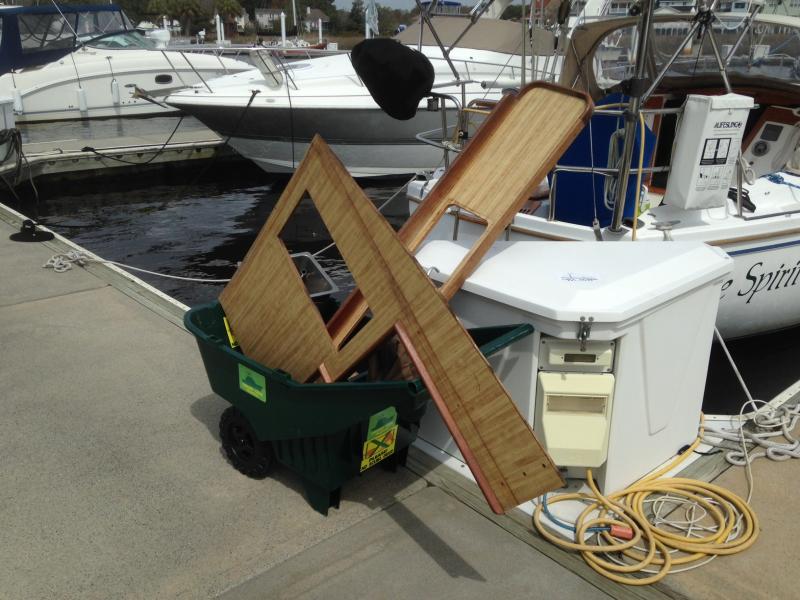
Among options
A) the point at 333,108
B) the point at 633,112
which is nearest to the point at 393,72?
the point at 633,112

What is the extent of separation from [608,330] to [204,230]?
952cm

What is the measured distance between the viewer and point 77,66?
781 inches

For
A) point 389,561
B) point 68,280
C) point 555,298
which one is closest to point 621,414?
point 555,298

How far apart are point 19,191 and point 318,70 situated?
5697mm

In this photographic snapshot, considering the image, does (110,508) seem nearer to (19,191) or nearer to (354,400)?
(354,400)

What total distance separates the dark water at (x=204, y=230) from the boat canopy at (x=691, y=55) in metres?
2.50

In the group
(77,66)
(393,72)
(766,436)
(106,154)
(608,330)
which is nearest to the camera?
(608,330)

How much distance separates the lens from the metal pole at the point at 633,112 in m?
4.27

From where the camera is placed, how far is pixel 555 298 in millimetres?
2879

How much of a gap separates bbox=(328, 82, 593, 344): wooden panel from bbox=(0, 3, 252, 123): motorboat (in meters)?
17.5

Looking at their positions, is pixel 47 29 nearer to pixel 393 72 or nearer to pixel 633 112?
pixel 393 72

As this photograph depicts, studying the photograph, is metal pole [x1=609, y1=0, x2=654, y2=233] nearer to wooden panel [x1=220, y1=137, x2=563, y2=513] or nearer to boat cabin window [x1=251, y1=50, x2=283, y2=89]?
wooden panel [x1=220, y1=137, x2=563, y2=513]

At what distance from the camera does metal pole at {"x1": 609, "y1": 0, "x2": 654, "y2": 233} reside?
4.27 metres

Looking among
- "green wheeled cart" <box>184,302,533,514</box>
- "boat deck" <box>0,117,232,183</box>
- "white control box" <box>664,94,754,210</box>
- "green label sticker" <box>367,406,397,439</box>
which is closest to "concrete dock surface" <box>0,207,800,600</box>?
"green wheeled cart" <box>184,302,533,514</box>
